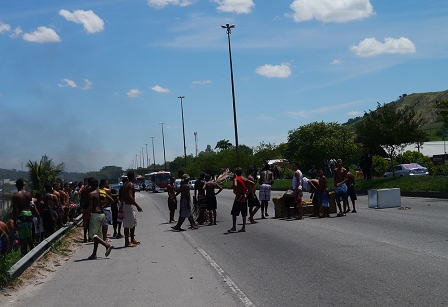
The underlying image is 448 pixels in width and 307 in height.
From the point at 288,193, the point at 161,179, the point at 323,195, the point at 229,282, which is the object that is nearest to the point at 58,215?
the point at 288,193

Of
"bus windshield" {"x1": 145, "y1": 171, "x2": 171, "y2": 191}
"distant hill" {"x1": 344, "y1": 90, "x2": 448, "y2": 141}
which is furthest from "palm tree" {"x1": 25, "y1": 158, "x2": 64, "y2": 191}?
"distant hill" {"x1": 344, "y1": 90, "x2": 448, "y2": 141}

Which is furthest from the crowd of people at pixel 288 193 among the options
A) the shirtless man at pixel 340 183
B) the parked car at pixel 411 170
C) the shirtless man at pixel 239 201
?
the parked car at pixel 411 170

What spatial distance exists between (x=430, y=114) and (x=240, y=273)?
16661cm

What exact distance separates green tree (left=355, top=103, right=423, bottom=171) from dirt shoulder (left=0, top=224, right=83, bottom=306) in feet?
66.5

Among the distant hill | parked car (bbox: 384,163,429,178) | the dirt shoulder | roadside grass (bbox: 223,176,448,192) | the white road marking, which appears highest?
the distant hill

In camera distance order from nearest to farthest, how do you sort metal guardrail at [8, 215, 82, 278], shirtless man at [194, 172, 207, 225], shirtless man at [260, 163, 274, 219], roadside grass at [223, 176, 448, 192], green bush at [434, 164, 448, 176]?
metal guardrail at [8, 215, 82, 278] → shirtless man at [194, 172, 207, 225] → shirtless man at [260, 163, 274, 219] → roadside grass at [223, 176, 448, 192] → green bush at [434, 164, 448, 176]

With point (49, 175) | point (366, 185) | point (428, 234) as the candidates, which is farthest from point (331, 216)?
point (49, 175)

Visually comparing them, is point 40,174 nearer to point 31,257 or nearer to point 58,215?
point 58,215

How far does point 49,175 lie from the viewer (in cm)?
3278

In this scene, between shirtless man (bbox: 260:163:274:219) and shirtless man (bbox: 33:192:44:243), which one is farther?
shirtless man (bbox: 260:163:274:219)

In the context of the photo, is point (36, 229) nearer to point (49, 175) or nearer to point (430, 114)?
point (49, 175)

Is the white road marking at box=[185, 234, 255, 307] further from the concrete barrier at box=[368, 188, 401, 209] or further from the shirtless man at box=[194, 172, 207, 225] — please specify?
the concrete barrier at box=[368, 188, 401, 209]

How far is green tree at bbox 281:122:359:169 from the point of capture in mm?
55888

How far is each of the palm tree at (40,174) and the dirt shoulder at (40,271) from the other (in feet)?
55.3
